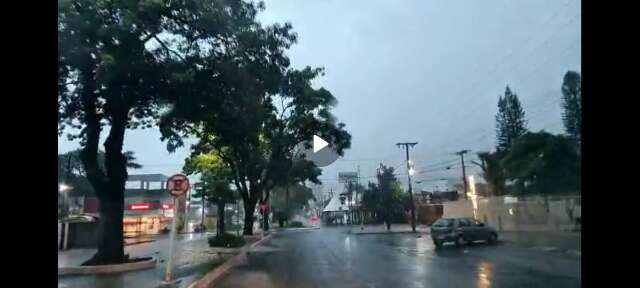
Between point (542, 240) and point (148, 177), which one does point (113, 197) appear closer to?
point (148, 177)

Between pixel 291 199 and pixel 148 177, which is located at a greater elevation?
pixel 148 177

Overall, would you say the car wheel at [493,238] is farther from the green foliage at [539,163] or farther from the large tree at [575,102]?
the large tree at [575,102]

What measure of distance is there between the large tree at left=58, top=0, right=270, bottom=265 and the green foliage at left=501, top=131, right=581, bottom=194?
5.61 m

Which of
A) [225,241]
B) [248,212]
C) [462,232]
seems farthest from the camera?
[248,212]

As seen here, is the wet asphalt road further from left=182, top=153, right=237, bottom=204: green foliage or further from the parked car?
left=182, top=153, right=237, bottom=204: green foliage

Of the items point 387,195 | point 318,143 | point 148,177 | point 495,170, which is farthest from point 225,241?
point 387,195

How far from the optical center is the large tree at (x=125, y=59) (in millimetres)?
8844

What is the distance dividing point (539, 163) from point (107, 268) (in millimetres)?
8988

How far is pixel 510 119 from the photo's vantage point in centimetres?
1020

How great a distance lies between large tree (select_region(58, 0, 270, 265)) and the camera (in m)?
8.84

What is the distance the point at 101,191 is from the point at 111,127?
158cm

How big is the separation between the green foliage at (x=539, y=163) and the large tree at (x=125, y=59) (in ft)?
18.4

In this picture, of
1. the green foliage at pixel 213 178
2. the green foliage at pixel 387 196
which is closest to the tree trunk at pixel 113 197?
the green foliage at pixel 213 178

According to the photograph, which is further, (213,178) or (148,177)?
(213,178)
